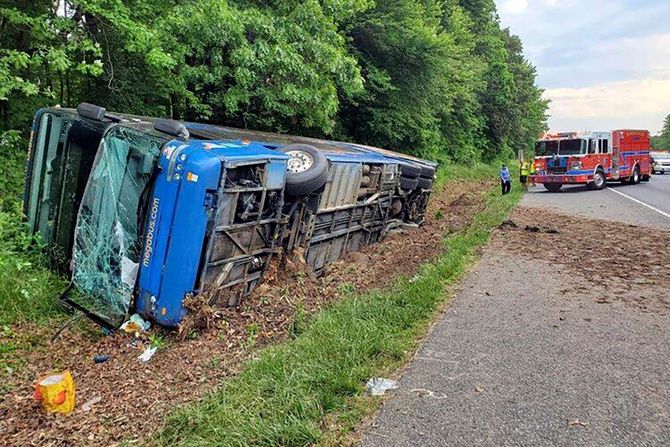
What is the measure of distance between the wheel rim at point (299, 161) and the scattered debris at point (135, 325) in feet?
7.70

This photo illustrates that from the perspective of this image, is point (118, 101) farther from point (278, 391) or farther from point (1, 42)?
point (278, 391)

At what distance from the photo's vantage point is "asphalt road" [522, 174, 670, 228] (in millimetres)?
11727

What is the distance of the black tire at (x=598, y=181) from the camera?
64.8 ft

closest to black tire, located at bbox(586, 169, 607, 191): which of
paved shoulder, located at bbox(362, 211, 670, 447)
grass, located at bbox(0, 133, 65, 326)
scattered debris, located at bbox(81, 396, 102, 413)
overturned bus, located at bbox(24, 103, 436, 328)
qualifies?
paved shoulder, located at bbox(362, 211, 670, 447)

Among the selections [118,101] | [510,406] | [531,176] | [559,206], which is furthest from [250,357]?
[531,176]

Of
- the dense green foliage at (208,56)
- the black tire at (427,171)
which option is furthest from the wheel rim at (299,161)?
the black tire at (427,171)

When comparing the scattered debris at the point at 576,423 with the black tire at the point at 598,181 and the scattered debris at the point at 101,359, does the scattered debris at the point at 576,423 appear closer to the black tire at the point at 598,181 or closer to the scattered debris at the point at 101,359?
the scattered debris at the point at 101,359

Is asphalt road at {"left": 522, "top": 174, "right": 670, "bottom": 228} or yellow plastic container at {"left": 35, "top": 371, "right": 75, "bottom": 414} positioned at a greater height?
asphalt road at {"left": 522, "top": 174, "right": 670, "bottom": 228}

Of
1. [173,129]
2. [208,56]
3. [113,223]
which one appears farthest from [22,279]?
[208,56]

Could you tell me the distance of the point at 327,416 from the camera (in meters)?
3.17

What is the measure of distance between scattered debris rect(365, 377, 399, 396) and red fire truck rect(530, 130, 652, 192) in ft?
58.9

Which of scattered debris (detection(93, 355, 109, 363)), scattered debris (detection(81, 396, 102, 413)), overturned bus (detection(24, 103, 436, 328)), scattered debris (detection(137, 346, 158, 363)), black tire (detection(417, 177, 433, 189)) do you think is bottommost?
scattered debris (detection(81, 396, 102, 413))

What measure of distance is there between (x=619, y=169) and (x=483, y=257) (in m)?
16.8

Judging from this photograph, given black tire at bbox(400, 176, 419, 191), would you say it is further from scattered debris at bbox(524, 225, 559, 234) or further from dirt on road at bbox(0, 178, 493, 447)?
dirt on road at bbox(0, 178, 493, 447)
